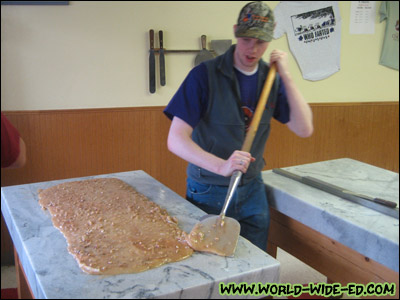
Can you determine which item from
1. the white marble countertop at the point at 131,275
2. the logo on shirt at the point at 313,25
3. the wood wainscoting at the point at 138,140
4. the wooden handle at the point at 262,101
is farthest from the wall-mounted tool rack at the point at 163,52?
the white marble countertop at the point at 131,275

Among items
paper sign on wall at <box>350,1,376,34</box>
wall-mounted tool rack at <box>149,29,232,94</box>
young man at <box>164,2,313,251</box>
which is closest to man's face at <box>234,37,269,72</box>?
young man at <box>164,2,313,251</box>

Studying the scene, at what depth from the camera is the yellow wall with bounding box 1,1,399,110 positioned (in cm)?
232

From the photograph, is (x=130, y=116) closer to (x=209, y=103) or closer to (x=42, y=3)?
(x=42, y=3)

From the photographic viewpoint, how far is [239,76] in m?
1.48

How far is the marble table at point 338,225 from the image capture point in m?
1.18

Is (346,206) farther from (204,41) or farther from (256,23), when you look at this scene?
(204,41)

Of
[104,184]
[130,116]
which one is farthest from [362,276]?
[130,116]

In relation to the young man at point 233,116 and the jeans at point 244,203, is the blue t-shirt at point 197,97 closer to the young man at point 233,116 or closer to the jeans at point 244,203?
the young man at point 233,116

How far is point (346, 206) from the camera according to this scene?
1352mm

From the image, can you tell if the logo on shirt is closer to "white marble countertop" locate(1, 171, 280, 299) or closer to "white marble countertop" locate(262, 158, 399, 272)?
"white marble countertop" locate(262, 158, 399, 272)

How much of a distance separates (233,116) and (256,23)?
32cm

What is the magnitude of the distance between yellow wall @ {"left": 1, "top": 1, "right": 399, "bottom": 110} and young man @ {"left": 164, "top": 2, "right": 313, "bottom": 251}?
1211mm

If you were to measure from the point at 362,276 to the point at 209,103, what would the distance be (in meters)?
0.75

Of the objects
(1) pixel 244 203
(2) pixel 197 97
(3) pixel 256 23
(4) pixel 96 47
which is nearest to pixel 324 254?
(1) pixel 244 203
